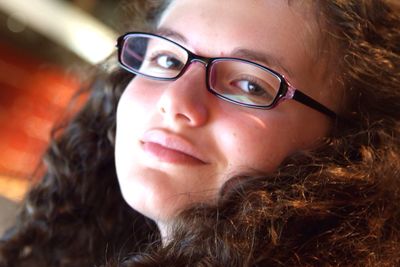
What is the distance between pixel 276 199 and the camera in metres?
0.90

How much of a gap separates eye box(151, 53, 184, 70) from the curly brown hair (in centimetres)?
24

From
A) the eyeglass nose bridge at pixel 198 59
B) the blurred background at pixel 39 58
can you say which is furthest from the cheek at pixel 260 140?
Answer: the blurred background at pixel 39 58

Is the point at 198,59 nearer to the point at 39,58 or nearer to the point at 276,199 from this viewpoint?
the point at 276,199

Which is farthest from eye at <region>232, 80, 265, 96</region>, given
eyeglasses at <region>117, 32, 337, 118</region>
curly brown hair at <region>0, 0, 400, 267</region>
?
curly brown hair at <region>0, 0, 400, 267</region>

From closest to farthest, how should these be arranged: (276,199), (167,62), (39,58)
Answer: (276,199) < (167,62) < (39,58)

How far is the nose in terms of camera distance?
957mm

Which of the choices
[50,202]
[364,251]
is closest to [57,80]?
[50,202]

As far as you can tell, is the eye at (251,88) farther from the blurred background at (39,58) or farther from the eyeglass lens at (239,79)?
the blurred background at (39,58)

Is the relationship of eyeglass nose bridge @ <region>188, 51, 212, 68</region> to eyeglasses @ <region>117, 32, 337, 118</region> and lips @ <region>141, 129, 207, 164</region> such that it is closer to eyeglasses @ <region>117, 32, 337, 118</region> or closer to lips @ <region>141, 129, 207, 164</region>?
eyeglasses @ <region>117, 32, 337, 118</region>

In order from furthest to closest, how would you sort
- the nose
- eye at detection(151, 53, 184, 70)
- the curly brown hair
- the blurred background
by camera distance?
the blurred background → eye at detection(151, 53, 184, 70) → the nose → the curly brown hair

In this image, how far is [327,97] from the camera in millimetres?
1056

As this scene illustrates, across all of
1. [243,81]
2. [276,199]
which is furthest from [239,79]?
[276,199]

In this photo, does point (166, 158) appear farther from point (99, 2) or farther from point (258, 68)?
point (99, 2)

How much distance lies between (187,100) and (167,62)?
0.17 meters
